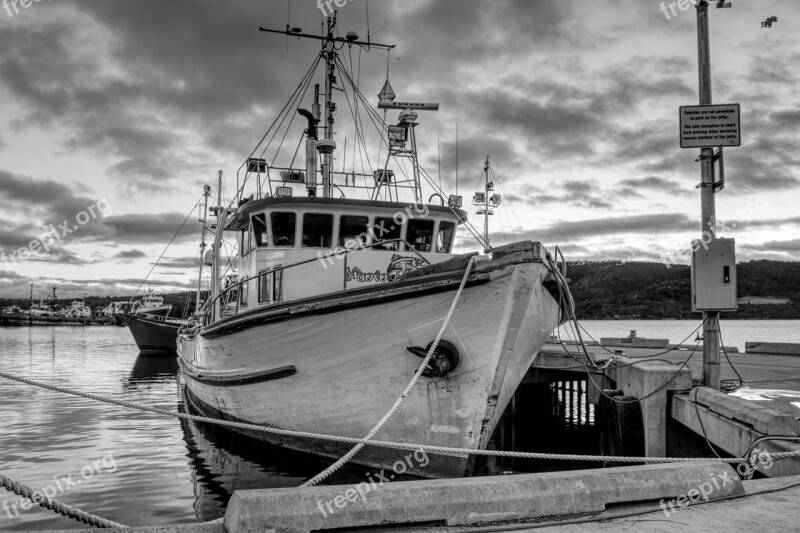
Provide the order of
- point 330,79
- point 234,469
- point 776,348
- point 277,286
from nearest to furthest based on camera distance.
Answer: point 277,286, point 234,469, point 330,79, point 776,348

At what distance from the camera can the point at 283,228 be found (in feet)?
30.2

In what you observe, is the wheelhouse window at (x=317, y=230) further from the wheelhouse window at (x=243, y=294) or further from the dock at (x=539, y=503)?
the dock at (x=539, y=503)

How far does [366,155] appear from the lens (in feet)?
41.3

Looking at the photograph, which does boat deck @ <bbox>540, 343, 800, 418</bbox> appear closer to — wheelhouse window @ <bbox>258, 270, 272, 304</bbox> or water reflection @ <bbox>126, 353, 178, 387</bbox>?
wheelhouse window @ <bbox>258, 270, 272, 304</bbox>

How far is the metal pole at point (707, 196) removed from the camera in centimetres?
683

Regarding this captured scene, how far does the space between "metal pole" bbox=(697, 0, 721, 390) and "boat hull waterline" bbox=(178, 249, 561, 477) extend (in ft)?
6.19

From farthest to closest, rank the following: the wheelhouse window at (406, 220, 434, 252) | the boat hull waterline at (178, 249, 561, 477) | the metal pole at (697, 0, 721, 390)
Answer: the wheelhouse window at (406, 220, 434, 252) → the metal pole at (697, 0, 721, 390) → the boat hull waterline at (178, 249, 561, 477)

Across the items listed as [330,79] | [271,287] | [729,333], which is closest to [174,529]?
[271,287]

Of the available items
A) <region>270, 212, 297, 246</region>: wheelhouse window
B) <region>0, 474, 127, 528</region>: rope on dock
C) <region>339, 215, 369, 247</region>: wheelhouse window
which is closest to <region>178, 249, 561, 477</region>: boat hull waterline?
<region>270, 212, 297, 246</region>: wheelhouse window

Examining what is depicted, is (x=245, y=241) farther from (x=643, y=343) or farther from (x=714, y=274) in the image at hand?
(x=643, y=343)

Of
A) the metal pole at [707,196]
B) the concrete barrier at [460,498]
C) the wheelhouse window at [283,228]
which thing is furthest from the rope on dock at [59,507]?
the metal pole at [707,196]

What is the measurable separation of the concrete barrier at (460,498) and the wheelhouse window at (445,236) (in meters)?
6.19

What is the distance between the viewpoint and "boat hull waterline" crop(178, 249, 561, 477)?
6438 mm

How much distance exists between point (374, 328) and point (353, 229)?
2.69 metres
